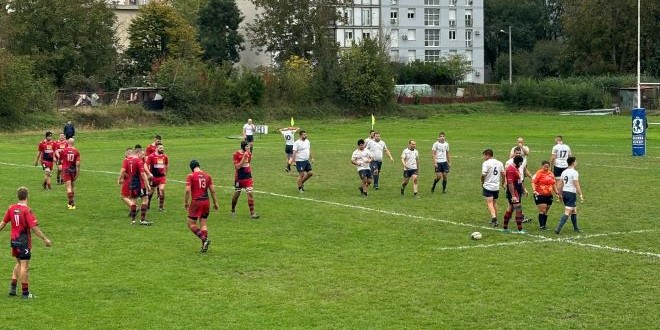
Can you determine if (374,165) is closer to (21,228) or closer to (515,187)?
(515,187)

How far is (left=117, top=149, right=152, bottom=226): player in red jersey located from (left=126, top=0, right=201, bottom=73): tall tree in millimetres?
79619

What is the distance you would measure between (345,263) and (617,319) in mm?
6653

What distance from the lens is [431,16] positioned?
134 metres

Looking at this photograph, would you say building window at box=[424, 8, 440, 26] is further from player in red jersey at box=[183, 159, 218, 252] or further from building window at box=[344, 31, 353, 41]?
player in red jersey at box=[183, 159, 218, 252]

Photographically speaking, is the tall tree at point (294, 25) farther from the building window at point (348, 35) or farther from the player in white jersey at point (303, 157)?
the player in white jersey at point (303, 157)

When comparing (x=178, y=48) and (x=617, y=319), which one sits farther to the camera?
(x=178, y=48)

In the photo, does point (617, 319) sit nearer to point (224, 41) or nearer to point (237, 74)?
point (237, 74)

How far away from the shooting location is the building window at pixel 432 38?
13375 centimetres

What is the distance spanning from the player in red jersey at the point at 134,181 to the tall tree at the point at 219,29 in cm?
9320

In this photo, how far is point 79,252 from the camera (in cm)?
2173

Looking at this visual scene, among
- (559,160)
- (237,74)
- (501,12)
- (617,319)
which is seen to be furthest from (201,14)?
(617,319)

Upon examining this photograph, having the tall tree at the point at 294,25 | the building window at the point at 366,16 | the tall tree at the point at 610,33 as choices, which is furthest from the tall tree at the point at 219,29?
the tall tree at the point at 610,33

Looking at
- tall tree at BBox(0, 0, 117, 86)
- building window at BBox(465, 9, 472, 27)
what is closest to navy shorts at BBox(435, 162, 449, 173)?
tall tree at BBox(0, 0, 117, 86)

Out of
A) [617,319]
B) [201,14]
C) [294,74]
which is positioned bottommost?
[617,319]
